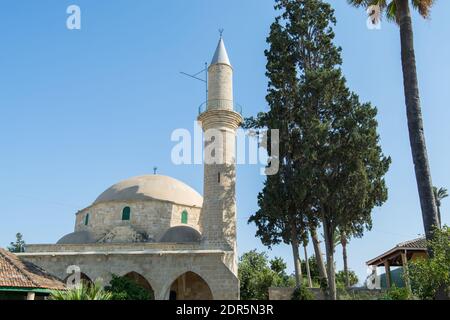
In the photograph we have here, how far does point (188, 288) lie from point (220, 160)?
24.5 feet

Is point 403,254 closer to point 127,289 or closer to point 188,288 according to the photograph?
point 188,288

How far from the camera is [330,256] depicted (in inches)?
648

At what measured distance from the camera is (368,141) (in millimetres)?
16797

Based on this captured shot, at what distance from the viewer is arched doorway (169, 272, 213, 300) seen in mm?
22281

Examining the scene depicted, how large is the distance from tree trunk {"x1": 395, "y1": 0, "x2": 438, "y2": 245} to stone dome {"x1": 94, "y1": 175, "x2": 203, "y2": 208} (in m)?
15.2

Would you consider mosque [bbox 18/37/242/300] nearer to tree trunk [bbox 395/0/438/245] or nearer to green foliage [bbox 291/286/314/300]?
green foliage [bbox 291/286/314/300]

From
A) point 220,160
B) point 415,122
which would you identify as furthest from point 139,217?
point 415,122

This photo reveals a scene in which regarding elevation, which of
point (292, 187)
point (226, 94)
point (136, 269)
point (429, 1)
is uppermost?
point (226, 94)

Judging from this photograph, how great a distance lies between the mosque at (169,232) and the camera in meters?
18.5

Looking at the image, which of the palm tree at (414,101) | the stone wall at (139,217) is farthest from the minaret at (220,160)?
the palm tree at (414,101)

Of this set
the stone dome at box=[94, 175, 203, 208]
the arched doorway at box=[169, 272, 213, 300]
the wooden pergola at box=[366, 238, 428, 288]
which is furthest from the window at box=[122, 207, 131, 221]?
the wooden pergola at box=[366, 238, 428, 288]

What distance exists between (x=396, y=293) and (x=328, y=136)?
662 cm
